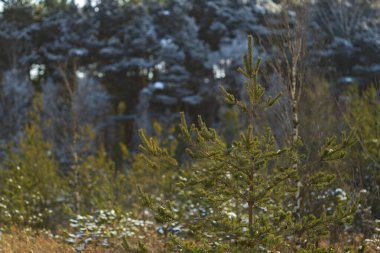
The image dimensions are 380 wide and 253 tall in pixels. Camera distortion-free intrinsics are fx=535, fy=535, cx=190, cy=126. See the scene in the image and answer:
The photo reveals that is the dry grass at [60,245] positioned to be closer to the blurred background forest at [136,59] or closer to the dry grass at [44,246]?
the dry grass at [44,246]

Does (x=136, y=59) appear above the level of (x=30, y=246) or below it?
above

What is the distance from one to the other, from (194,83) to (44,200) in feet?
40.4

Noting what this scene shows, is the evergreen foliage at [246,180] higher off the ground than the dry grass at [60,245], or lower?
higher

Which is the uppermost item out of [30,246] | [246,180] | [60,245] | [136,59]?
[246,180]

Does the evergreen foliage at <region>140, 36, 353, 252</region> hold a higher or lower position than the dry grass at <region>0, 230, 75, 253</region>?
higher

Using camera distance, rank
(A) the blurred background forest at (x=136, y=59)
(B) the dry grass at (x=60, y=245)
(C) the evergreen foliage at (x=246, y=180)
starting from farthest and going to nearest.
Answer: (A) the blurred background forest at (x=136, y=59) → (B) the dry grass at (x=60, y=245) → (C) the evergreen foliage at (x=246, y=180)

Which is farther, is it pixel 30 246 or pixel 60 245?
pixel 60 245

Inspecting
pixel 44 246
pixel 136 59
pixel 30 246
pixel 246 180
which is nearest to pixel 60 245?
pixel 44 246

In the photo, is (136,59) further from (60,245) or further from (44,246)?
(44,246)

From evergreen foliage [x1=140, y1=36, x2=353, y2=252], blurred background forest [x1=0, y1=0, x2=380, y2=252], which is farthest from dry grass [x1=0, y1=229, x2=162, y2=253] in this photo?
blurred background forest [x1=0, y1=0, x2=380, y2=252]

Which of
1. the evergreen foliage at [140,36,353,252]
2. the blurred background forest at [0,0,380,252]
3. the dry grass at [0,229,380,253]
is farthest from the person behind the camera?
the blurred background forest at [0,0,380,252]

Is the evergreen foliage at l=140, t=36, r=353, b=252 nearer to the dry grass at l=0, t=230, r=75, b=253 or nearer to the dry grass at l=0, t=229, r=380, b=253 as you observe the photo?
the dry grass at l=0, t=229, r=380, b=253

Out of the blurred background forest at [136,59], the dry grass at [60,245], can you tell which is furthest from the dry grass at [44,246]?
the blurred background forest at [136,59]

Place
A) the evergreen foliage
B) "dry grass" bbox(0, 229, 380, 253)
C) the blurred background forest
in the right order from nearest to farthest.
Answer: the evergreen foliage, "dry grass" bbox(0, 229, 380, 253), the blurred background forest
